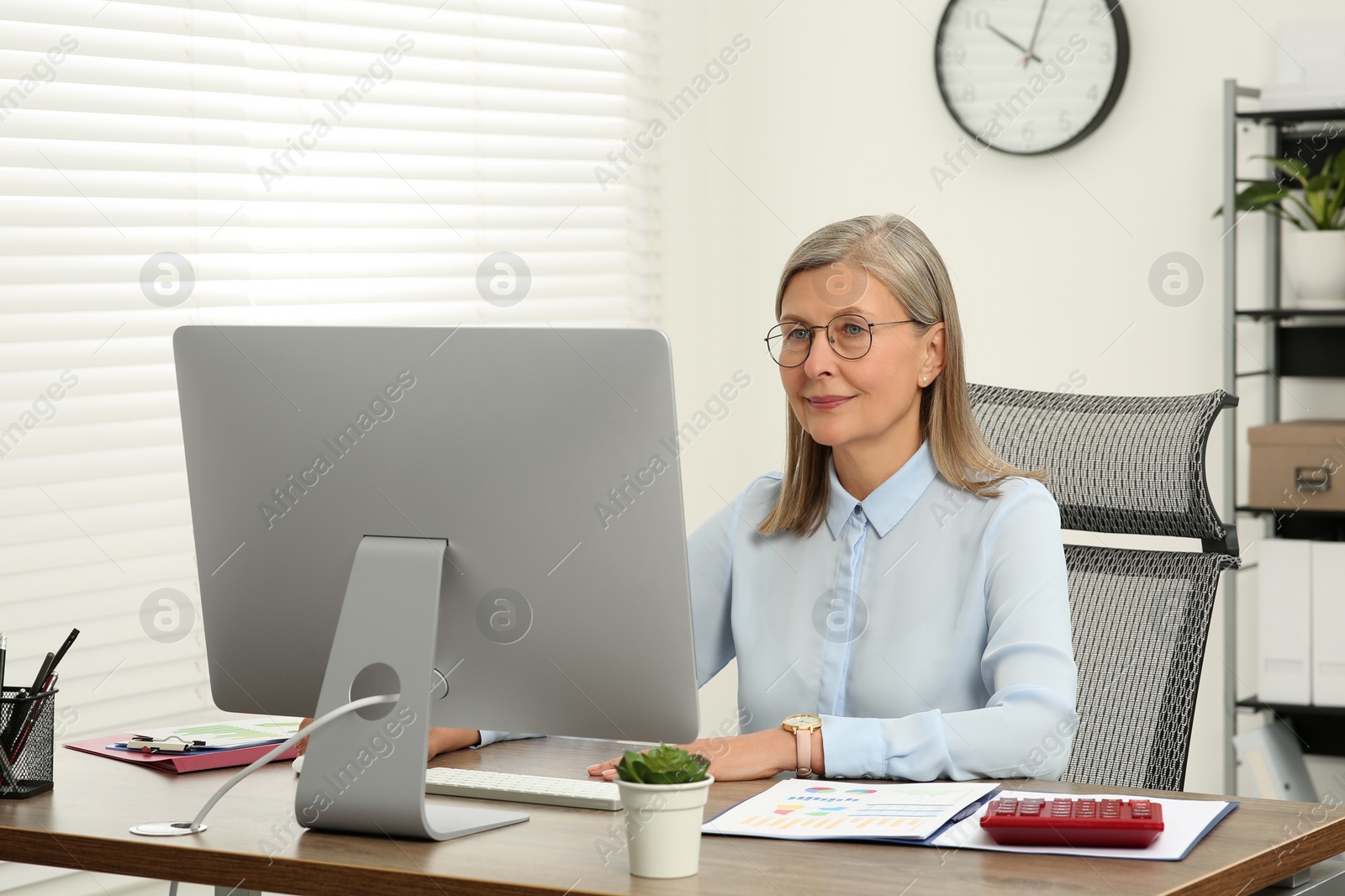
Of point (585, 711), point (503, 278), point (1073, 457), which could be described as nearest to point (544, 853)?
point (585, 711)

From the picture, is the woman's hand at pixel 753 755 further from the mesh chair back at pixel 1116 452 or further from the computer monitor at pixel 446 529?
the mesh chair back at pixel 1116 452

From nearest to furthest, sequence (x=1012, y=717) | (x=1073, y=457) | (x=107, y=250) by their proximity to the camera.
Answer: (x=1012, y=717)
(x=1073, y=457)
(x=107, y=250)

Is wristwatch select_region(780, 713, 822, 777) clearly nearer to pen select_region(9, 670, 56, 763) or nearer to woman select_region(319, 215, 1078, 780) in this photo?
woman select_region(319, 215, 1078, 780)

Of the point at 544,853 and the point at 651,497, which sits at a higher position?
the point at 651,497

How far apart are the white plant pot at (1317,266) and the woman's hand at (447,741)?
2170mm

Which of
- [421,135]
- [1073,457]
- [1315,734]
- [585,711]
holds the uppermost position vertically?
[421,135]

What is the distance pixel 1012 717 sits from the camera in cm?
146

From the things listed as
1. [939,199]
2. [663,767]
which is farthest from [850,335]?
[939,199]

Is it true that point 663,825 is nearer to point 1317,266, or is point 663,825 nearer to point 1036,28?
point 1317,266

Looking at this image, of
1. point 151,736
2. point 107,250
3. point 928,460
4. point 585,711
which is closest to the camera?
point 585,711

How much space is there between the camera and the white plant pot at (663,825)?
3.57 ft

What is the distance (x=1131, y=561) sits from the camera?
1.87 metres

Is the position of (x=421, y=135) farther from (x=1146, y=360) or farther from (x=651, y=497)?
(x=651, y=497)

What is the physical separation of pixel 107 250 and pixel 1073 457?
68.0 inches
